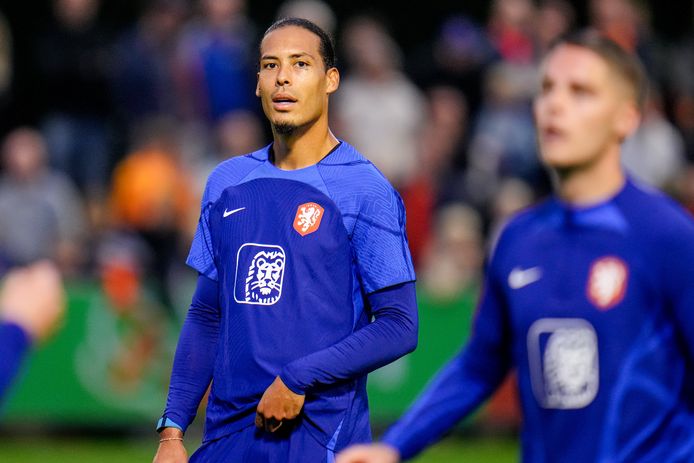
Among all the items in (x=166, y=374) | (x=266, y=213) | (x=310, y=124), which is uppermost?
(x=310, y=124)

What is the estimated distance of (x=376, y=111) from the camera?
45.1 ft

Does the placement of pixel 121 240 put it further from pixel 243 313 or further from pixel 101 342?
pixel 243 313

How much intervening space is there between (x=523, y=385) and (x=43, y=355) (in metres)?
9.08

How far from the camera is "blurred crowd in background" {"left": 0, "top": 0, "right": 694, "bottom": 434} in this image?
1303 cm

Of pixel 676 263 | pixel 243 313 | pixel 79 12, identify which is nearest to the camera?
pixel 676 263

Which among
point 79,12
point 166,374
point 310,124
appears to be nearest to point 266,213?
point 310,124

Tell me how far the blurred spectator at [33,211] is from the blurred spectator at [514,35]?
4.61 m

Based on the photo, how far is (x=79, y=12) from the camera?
1367 centimetres

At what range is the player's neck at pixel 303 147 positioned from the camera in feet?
16.4

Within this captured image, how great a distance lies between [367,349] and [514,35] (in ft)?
32.9

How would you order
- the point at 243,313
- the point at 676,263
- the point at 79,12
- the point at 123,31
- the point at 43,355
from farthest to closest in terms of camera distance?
the point at 123,31 → the point at 79,12 → the point at 43,355 → the point at 243,313 → the point at 676,263

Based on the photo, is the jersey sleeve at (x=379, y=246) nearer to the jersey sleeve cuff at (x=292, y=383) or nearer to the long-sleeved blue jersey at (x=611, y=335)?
the jersey sleeve cuff at (x=292, y=383)

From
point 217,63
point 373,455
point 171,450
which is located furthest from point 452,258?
point 373,455

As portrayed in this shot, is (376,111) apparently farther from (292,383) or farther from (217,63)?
(292,383)
